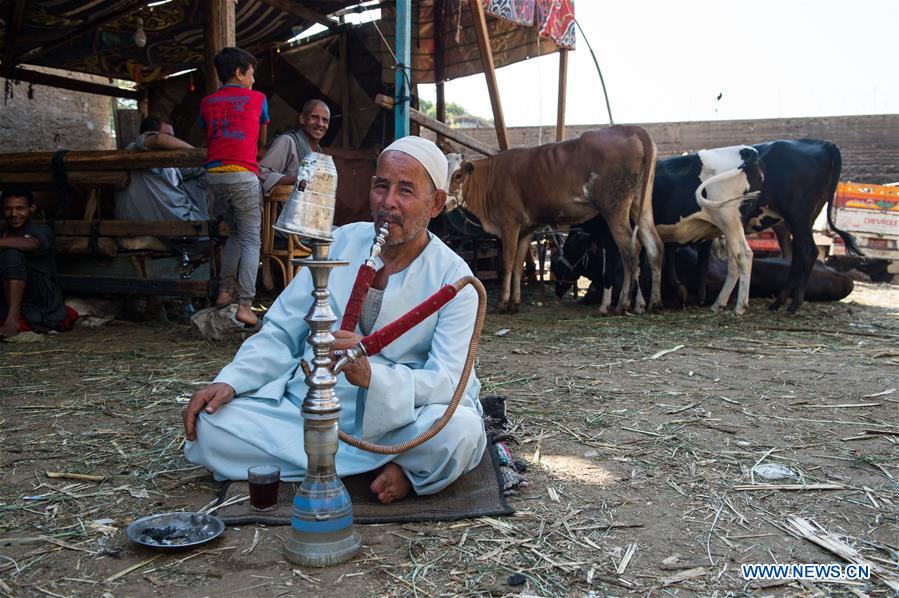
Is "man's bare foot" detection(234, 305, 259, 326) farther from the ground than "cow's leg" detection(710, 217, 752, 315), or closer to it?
closer to it

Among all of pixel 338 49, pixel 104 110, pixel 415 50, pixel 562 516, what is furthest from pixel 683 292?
pixel 104 110

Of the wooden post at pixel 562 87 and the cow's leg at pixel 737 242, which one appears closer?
the cow's leg at pixel 737 242

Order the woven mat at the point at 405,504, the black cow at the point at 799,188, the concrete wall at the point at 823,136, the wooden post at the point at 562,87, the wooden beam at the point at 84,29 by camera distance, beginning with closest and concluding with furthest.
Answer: the woven mat at the point at 405,504 → the wooden beam at the point at 84,29 → the black cow at the point at 799,188 → the wooden post at the point at 562,87 → the concrete wall at the point at 823,136

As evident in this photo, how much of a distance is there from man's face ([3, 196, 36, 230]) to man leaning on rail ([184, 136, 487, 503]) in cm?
396

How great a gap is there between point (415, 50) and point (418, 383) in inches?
304

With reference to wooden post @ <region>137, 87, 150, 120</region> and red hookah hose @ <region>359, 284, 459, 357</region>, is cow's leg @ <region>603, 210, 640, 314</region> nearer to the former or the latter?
red hookah hose @ <region>359, 284, 459, 357</region>

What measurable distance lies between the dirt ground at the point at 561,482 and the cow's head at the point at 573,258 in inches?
142

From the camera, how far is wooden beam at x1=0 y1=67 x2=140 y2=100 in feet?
27.1

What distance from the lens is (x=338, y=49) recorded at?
9375 mm

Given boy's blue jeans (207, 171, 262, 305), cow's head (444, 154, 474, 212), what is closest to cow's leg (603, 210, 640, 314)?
cow's head (444, 154, 474, 212)

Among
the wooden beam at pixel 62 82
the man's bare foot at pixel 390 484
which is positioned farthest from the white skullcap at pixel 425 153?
the wooden beam at pixel 62 82

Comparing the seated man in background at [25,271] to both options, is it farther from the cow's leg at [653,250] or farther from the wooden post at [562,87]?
the wooden post at [562,87]

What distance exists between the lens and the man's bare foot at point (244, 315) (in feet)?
17.2

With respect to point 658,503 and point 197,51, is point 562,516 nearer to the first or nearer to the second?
point 658,503
